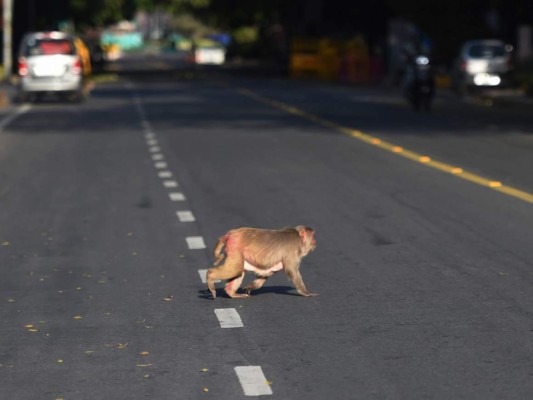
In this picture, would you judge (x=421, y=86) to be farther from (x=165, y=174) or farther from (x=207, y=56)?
(x=207, y=56)

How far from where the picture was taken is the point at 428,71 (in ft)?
140

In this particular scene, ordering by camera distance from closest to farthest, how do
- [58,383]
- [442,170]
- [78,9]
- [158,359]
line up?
[58,383] < [158,359] < [442,170] < [78,9]

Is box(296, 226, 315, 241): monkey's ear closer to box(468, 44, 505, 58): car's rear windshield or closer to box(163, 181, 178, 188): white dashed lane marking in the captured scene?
box(163, 181, 178, 188): white dashed lane marking

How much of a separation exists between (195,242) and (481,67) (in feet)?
129

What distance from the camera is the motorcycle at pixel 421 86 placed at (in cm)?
4191

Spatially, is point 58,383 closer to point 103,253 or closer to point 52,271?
point 52,271

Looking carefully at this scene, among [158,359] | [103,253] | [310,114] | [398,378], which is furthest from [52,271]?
[310,114]

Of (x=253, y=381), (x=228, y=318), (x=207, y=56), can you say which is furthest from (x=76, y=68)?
(x=207, y=56)

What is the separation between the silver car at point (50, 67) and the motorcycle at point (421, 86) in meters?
9.09

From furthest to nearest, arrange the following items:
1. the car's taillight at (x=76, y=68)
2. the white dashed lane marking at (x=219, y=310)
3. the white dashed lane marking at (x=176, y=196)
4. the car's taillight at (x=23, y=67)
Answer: the car's taillight at (x=23, y=67), the car's taillight at (x=76, y=68), the white dashed lane marking at (x=176, y=196), the white dashed lane marking at (x=219, y=310)

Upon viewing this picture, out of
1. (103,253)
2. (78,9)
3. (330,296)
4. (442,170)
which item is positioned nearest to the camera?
(330,296)

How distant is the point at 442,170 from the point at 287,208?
17.9ft

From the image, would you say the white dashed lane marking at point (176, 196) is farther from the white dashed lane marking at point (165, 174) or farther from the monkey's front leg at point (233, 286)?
the monkey's front leg at point (233, 286)

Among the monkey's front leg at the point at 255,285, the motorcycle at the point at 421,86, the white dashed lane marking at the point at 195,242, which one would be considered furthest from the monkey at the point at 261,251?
the motorcycle at the point at 421,86
